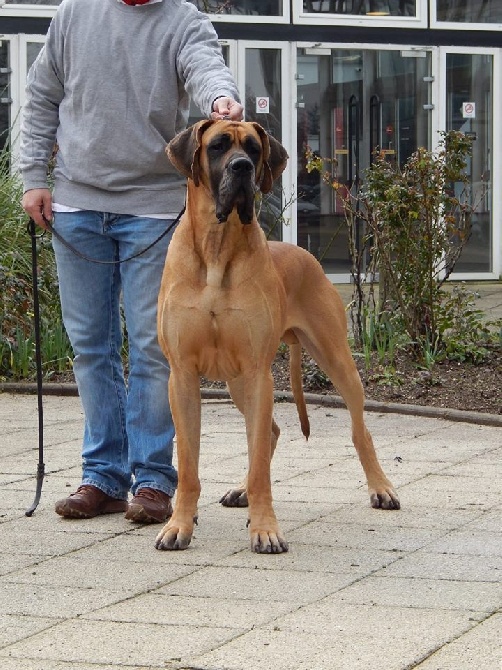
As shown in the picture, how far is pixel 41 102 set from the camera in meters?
5.51

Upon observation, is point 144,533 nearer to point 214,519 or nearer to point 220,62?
point 214,519

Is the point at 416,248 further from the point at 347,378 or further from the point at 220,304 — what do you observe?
the point at 220,304

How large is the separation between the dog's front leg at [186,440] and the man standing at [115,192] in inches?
14.0

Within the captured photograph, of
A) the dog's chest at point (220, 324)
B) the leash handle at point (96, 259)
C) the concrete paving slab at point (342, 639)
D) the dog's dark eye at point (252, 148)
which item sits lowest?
the concrete paving slab at point (342, 639)

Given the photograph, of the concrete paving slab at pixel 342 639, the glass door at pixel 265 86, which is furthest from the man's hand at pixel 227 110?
the glass door at pixel 265 86

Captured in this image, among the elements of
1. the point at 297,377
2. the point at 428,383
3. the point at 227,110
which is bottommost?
the point at 428,383

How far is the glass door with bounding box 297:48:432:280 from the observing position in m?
15.9

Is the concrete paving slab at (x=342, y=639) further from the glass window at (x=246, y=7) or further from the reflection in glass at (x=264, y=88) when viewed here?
the glass window at (x=246, y=7)

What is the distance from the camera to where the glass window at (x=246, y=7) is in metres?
15.2

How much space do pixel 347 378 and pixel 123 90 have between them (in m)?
1.58

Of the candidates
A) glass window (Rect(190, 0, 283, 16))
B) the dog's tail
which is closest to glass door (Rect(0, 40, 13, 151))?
glass window (Rect(190, 0, 283, 16))

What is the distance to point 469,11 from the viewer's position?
16.3 m

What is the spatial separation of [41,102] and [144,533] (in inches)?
74.2

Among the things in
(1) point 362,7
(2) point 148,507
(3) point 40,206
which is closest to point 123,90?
(3) point 40,206
